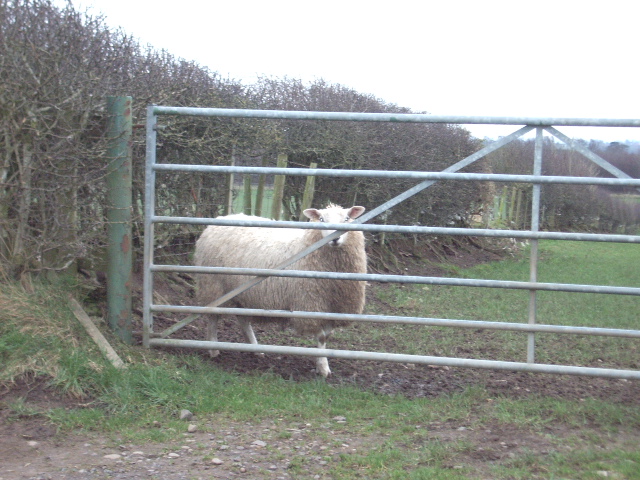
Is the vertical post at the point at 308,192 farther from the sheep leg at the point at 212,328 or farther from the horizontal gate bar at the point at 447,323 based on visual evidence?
the horizontal gate bar at the point at 447,323

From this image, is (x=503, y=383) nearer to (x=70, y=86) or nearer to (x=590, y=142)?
(x=590, y=142)

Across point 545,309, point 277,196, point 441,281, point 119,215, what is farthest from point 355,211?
point 277,196

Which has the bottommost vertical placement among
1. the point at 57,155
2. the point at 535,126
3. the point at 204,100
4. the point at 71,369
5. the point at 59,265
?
the point at 71,369

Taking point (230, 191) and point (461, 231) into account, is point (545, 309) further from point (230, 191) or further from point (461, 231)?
point (461, 231)

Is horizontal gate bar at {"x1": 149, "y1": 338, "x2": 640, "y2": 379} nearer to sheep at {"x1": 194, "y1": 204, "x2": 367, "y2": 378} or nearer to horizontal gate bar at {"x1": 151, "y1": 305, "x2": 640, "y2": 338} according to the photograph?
horizontal gate bar at {"x1": 151, "y1": 305, "x2": 640, "y2": 338}

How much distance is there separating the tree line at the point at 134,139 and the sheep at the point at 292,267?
98 centimetres

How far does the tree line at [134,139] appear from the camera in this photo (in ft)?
14.7

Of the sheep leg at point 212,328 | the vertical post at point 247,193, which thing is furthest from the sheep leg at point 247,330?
the vertical post at point 247,193

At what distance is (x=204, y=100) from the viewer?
826 cm

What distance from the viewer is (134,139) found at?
6.04 m

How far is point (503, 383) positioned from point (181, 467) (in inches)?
104

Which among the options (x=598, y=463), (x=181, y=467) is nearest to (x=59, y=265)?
(x=181, y=467)

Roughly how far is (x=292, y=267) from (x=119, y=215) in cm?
155

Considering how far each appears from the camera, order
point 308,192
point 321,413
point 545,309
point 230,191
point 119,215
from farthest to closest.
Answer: point 308,192, point 230,191, point 545,309, point 119,215, point 321,413
